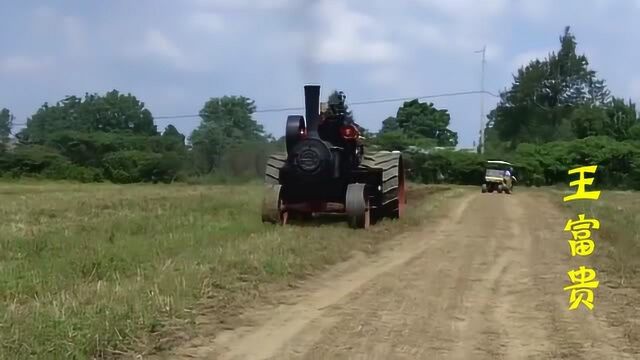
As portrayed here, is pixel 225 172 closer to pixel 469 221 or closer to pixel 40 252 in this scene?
pixel 469 221

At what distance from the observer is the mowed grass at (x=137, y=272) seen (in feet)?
21.2

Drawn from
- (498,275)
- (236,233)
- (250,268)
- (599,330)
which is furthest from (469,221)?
(599,330)

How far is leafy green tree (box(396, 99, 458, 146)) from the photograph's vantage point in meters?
98.4

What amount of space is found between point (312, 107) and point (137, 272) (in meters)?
8.01

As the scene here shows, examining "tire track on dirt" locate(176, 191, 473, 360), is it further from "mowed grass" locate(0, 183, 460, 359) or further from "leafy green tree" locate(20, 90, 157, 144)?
"leafy green tree" locate(20, 90, 157, 144)

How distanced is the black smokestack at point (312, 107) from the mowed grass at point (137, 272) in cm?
212

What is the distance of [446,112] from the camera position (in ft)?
330

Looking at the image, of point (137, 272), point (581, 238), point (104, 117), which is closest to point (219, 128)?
point (104, 117)

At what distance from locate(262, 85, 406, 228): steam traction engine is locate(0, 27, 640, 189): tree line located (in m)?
14.0

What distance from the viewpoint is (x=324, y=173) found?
1661 cm

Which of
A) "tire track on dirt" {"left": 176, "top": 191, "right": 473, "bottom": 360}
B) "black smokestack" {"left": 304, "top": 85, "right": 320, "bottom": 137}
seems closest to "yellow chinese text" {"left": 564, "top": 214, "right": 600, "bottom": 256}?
"tire track on dirt" {"left": 176, "top": 191, "right": 473, "bottom": 360}

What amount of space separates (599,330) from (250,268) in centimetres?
454

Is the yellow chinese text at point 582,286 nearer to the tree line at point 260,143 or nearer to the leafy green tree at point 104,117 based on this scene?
the tree line at point 260,143

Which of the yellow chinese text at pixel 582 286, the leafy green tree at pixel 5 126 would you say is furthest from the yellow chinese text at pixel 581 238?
the leafy green tree at pixel 5 126
